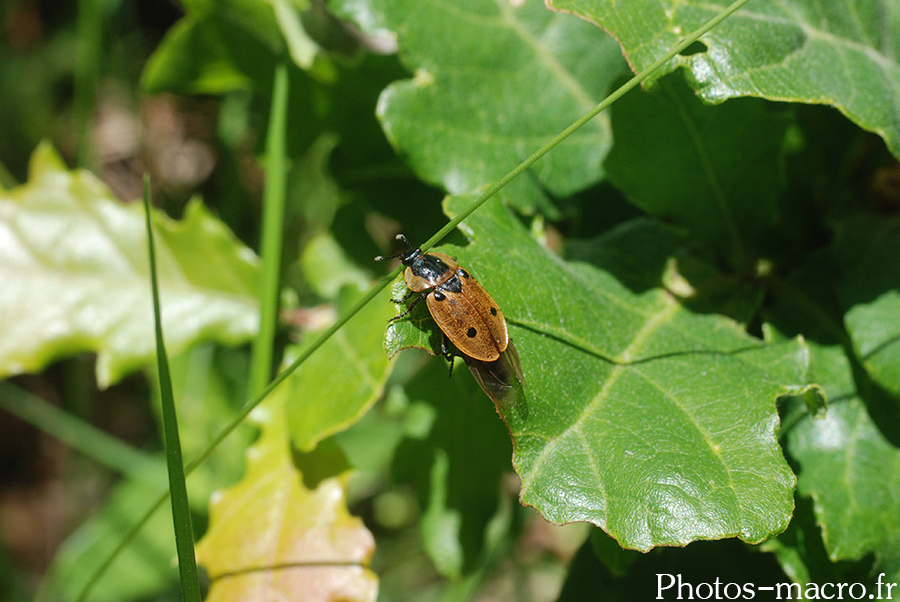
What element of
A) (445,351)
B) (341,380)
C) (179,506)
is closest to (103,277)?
(341,380)

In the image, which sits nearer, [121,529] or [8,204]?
[8,204]

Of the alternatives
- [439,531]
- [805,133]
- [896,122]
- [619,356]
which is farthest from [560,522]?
[805,133]

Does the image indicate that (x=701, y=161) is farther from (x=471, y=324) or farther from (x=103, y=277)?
(x=103, y=277)

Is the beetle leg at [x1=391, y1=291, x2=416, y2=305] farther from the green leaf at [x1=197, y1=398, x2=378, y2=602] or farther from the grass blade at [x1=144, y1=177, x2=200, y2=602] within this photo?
the green leaf at [x1=197, y1=398, x2=378, y2=602]

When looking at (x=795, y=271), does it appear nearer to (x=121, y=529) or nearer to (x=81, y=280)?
(x=81, y=280)

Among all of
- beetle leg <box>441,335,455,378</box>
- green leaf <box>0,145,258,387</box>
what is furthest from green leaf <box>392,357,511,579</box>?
green leaf <box>0,145,258,387</box>

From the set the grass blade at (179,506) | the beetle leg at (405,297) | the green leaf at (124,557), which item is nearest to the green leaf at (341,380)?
the beetle leg at (405,297)

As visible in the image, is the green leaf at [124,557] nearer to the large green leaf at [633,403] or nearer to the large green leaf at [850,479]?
the large green leaf at [633,403]
